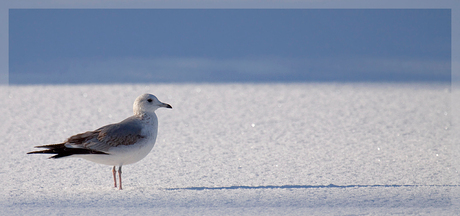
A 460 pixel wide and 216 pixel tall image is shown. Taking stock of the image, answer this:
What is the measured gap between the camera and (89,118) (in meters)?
4.75

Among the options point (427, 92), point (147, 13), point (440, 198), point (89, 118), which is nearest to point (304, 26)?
point (147, 13)

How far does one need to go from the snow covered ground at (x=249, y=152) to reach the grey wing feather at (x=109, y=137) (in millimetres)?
268

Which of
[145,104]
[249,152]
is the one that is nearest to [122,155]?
[145,104]

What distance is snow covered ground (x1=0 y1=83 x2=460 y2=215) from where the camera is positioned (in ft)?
8.48

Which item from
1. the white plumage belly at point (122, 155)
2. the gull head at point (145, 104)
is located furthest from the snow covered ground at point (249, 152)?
the gull head at point (145, 104)

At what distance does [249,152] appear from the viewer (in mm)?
3686

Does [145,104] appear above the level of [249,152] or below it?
above

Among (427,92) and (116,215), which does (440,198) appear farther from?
(427,92)

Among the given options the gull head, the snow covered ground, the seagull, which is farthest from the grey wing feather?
the snow covered ground

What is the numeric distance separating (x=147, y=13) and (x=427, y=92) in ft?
24.8

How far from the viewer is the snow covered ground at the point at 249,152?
258cm

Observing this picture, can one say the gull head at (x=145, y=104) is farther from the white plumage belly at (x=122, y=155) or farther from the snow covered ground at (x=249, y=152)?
the snow covered ground at (x=249, y=152)

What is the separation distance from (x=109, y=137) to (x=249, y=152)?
126 centimetres

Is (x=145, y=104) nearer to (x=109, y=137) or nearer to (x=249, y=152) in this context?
(x=109, y=137)
